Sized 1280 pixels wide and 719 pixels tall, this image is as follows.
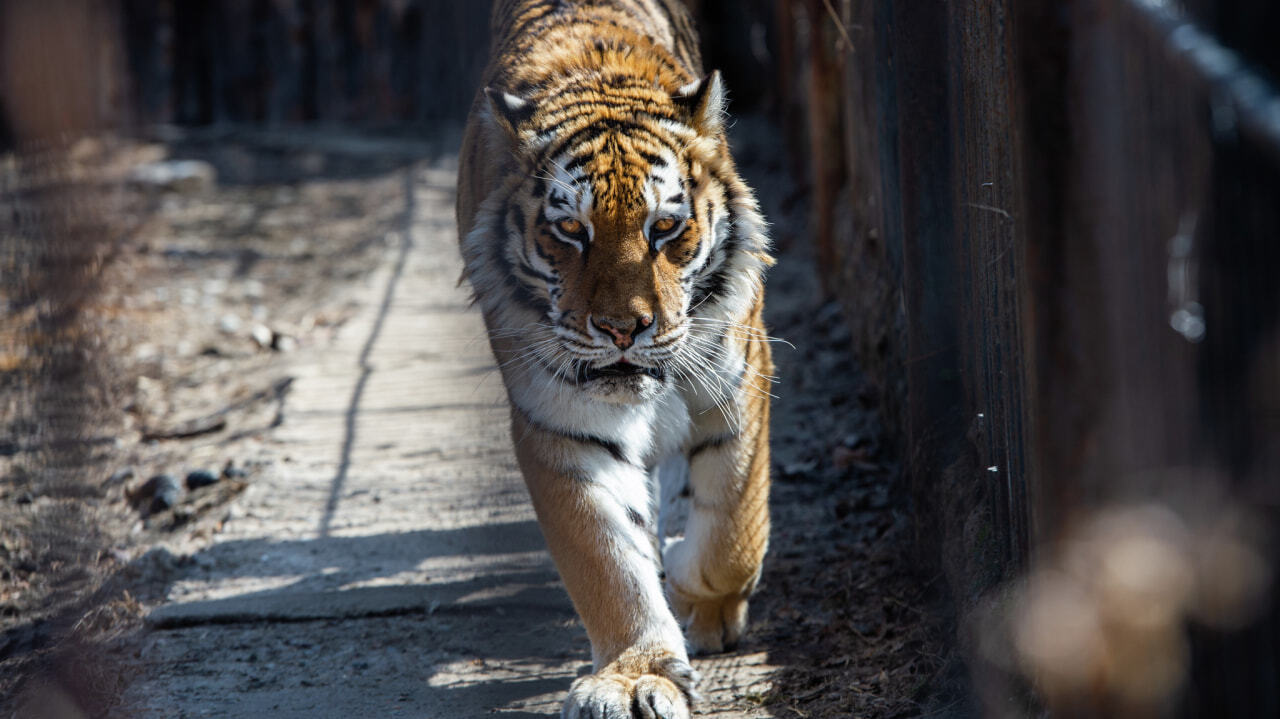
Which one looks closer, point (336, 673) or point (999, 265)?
point (999, 265)

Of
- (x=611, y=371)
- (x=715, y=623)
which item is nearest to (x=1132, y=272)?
(x=611, y=371)

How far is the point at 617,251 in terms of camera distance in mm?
2426

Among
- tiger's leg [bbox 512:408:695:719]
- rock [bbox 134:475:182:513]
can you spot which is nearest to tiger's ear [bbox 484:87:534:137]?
tiger's leg [bbox 512:408:695:719]

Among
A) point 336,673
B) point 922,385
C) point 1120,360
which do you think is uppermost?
point 1120,360

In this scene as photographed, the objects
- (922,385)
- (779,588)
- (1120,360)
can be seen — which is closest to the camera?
(1120,360)

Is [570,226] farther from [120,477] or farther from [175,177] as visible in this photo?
[175,177]

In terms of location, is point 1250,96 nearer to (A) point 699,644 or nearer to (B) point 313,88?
(A) point 699,644

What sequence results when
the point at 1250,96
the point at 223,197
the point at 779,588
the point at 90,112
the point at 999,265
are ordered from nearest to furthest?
the point at 1250,96 → the point at 90,112 → the point at 999,265 → the point at 779,588 → the point at 223,197

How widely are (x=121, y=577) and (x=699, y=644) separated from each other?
158 cm

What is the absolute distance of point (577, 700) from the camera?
2.24m

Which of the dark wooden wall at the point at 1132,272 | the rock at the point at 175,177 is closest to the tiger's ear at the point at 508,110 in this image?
the dark wooden wall at the point at 1132,272

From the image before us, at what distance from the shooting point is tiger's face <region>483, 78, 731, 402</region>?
95.1 inches

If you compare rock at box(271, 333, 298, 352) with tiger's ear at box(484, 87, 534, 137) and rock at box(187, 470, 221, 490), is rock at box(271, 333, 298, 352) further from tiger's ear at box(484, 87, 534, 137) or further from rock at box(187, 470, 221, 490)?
tiger's ear at box(484, 87, 534, 137)

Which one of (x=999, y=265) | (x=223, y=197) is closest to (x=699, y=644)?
(x=999, y=265)
